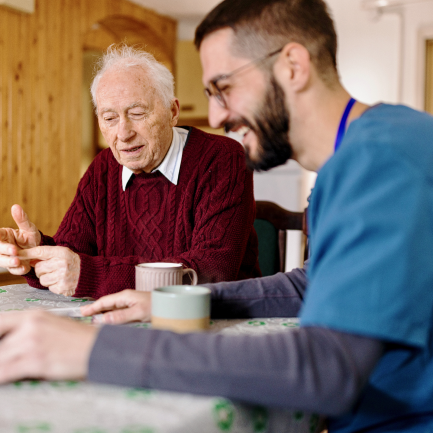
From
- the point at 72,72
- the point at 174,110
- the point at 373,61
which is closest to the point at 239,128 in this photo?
the point at 174,110

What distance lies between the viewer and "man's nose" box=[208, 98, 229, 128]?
847mm

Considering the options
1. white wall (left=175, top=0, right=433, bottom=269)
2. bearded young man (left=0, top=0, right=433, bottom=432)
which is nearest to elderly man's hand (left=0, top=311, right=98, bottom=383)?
bearded young man (left=0, top=0, right=433, bottom=432)

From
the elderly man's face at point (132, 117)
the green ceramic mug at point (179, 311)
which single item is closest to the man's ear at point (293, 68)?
the green ceramic mug at point (179, 311)

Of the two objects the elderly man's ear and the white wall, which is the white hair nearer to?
the elderly man's ear

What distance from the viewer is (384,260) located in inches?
20.9

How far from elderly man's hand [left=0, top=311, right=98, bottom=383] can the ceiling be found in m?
4.37

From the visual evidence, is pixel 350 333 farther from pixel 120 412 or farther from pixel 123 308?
pixel 123 308

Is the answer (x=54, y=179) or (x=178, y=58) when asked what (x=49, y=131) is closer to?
(x=54, y=179)

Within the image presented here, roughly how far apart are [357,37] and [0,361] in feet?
14.8

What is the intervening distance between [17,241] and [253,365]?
93cm

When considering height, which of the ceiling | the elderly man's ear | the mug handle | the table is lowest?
the table

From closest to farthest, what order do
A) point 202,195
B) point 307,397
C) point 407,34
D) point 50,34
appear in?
point 307,397 → point 202,195 → point 50,34 → point 407,34

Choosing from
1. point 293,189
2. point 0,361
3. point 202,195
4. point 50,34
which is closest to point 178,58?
point 50,34

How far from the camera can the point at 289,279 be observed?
100 cm
